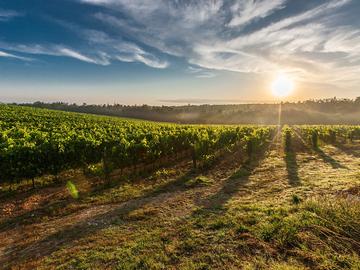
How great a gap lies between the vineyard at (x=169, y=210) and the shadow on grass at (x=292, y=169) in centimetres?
10

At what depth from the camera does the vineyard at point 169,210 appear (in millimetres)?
5703

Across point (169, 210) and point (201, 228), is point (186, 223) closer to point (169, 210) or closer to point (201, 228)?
point (201, 228)

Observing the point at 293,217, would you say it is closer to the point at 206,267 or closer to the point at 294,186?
the point at 206,267

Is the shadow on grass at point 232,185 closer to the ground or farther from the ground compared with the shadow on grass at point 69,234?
farther from the ground

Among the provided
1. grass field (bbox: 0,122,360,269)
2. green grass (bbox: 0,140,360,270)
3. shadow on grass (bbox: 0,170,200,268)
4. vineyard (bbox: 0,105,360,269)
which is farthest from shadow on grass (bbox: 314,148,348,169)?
Result: shadow on grass (bbox: 0,170,200,268)

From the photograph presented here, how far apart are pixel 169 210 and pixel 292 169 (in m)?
9.23

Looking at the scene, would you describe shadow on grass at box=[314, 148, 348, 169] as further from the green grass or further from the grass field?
the green grass

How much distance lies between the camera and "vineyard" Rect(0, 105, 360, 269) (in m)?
5.70

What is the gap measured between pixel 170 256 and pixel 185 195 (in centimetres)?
449

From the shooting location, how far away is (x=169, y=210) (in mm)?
8727

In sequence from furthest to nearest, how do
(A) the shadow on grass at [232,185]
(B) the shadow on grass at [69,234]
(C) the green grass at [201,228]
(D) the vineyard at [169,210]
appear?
(A) the shadow on grass at [232,185]
(B) the shadow on grass at [69,234]
(D) the vineyard at [169,210]
(C) the green grass at [201,228]

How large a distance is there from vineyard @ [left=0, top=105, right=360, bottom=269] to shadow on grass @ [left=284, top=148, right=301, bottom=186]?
10 cm

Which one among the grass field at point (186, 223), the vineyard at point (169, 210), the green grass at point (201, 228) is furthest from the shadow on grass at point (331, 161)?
the green grass at point (201, 228)

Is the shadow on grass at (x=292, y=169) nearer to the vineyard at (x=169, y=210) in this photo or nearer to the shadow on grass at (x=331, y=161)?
the vineyard at (x=169, y=210)
